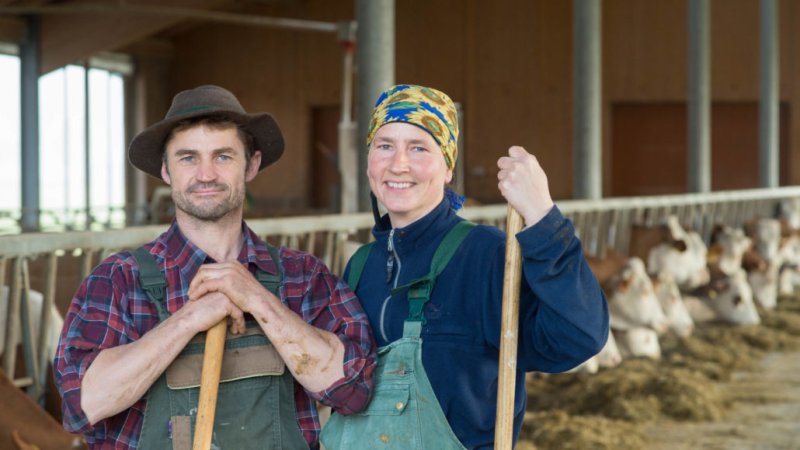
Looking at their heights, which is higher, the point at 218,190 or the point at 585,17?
the point at 585,17

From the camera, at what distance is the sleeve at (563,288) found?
2146 mm

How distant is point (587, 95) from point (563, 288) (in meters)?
9.70

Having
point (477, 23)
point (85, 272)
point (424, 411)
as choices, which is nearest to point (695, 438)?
point (85, 272)

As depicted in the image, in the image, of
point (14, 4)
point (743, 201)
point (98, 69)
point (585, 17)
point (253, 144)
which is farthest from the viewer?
point (98, 69)

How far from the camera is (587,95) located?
11617 millimetres

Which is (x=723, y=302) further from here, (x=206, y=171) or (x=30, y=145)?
(x=30, y=145)

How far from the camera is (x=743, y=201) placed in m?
15.2

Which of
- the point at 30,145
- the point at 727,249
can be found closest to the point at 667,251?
the point at 727,249

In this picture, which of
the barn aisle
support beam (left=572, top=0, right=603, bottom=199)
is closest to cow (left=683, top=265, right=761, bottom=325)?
support beam (left=572, top=0, right=603, bottom=199)

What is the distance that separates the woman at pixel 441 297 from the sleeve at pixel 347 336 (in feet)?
0.14

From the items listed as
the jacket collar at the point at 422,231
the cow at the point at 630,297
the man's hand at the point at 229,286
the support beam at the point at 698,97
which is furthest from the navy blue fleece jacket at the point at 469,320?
the support beam at the point at 698,97

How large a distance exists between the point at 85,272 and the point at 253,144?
8.11ft

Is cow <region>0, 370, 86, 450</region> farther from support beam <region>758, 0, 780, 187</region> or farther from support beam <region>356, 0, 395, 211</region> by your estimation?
support beam <region>758, 0, 780, 187</region>

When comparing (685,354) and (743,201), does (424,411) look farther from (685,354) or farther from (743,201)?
(743,201)
